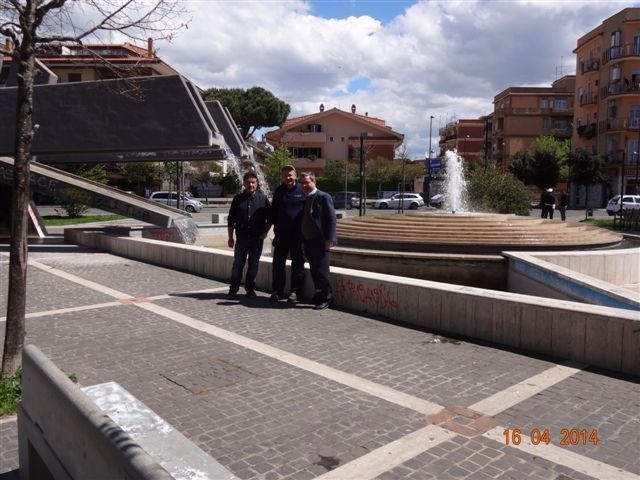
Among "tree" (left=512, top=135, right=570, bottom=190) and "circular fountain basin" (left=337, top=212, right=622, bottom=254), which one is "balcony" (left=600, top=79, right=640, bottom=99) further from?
"circular fountain basin" (left=337, top=212, right=622, bottom=254)

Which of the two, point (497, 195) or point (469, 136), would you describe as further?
point (469, 136)

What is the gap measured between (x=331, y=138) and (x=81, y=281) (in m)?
58.4

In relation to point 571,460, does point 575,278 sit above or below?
above

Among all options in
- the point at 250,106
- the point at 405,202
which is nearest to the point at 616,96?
the point at 405,202

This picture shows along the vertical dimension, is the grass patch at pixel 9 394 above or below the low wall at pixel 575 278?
below

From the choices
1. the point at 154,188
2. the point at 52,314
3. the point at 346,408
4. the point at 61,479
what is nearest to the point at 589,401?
the point at 346,408

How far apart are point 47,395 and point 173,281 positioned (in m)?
6.96

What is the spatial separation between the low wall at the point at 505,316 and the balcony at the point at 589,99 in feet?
186

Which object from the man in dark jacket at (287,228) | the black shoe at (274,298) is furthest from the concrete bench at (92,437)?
the black shoe at (274,298)

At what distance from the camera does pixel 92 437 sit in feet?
8.33

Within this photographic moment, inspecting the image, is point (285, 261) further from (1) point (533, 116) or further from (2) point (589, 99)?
(1) point (533, 116)

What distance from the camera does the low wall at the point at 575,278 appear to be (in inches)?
259

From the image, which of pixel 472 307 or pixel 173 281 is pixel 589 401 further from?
pixel 173 281

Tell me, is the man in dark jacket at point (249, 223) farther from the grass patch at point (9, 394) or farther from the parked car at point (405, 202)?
the parked car at point (405, 202)
